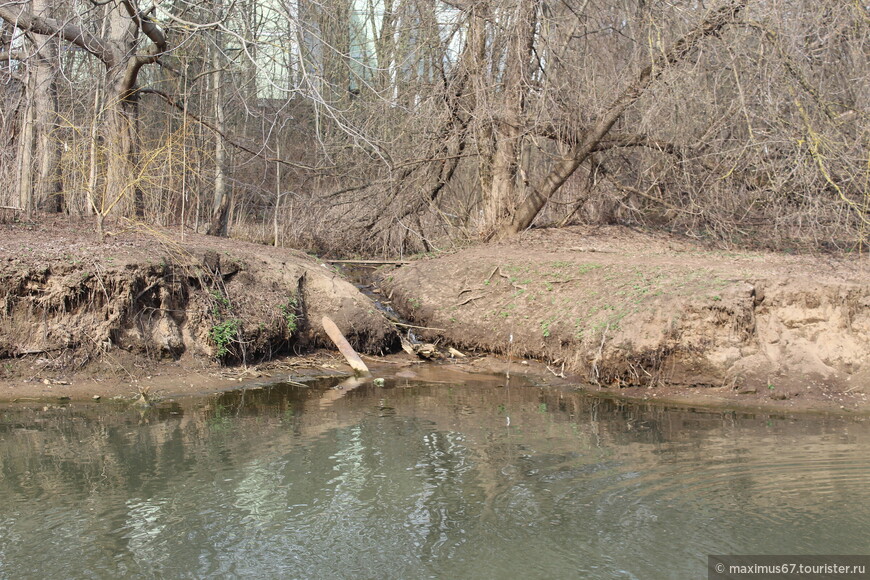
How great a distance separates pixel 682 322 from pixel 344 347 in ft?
14.1

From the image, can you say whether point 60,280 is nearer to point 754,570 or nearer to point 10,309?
point 10,309

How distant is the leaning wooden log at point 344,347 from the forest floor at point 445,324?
0.74 feet

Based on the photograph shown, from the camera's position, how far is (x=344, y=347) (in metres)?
10.8

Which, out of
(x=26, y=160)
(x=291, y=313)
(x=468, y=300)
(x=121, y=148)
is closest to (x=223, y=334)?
(x=291, y=313)

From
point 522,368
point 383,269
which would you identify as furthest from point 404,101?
point 522,368

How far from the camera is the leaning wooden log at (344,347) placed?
10531 millimetres

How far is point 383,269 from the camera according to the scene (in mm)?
14531

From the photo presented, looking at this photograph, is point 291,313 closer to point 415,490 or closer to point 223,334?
point 223,334

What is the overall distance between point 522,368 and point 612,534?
5.61 meters

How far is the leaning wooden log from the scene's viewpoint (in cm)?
1053

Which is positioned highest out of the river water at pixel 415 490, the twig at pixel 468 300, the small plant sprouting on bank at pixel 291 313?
the twig at pixel 468 300

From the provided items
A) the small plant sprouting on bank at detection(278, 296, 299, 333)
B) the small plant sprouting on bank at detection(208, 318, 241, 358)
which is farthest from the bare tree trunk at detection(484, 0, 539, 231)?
the small plant sprouting on bank at detection(208, 318, 241, 358)

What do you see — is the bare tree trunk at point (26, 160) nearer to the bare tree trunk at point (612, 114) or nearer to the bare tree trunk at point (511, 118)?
the bare tree trunk at point (511, 118)

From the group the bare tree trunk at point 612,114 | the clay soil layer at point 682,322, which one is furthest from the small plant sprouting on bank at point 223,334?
the bare tree trunk at point 612,114
